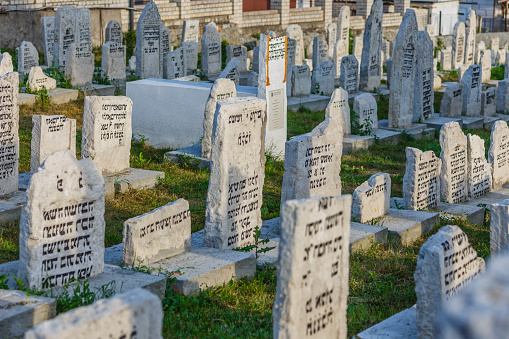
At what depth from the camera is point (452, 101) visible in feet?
46.8

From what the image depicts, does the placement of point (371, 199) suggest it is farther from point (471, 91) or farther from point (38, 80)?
point (471, 91)

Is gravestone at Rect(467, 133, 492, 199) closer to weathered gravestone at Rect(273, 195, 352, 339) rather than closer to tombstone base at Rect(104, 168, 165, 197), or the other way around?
tombstone base at Rect(104, 168, 165, 197)

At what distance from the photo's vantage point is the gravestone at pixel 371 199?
7453mm

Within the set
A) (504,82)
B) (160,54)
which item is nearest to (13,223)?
(160,54)

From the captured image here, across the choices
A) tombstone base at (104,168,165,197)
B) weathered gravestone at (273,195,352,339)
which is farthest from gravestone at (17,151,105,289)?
tombstone base at (104,168,165,197)

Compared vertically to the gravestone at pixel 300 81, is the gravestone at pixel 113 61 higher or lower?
higher

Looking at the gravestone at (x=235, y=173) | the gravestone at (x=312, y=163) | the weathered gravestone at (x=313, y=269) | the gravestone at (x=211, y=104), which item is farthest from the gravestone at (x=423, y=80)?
the weathered gravestone at (x=313, y=269)

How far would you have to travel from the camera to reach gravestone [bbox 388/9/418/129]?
1248 cm

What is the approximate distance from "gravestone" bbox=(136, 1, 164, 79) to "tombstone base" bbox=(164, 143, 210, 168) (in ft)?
20.1

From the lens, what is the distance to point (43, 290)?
536 cm

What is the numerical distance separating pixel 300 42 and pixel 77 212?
15139 millimetres

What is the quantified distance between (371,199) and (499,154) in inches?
104

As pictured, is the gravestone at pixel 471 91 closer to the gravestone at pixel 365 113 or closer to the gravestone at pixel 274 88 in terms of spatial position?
the gravestone at pixel 365 113

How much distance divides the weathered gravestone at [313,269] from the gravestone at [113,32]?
15582 mm
